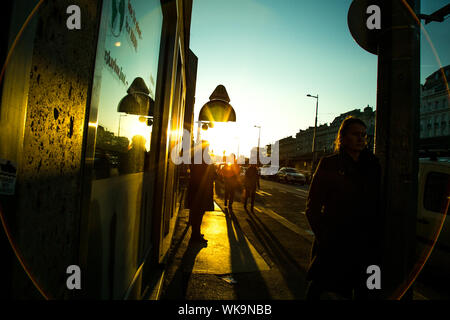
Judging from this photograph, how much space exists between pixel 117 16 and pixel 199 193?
4.08 metres

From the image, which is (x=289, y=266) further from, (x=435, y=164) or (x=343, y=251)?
(x=435, y=164)

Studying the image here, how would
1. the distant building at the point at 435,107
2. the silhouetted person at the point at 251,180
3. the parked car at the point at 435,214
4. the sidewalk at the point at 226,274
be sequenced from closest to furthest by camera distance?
the sidewalk at the point at 226,274 → the parked car at the point at 435,214 → the silhouetted person at the point at 251,180 → the distant building at the point at 435,107

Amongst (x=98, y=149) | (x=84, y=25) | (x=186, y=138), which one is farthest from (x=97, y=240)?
(x=186, y=138)

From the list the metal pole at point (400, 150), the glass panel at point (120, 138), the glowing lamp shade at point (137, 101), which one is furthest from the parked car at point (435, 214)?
the glowing lamp shade at point (137, 101)

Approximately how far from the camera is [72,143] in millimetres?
1055

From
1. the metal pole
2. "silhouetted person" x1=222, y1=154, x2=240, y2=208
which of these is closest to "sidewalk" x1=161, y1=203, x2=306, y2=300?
the metal pole

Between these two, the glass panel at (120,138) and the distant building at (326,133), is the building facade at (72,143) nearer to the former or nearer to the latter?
the glass panel at (120,138)

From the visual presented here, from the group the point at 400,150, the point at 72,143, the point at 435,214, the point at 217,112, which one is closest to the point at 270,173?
the point at 217,112

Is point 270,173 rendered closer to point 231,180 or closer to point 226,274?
point 231,180

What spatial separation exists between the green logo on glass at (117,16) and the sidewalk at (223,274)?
262 cm

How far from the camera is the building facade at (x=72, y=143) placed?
2.35 ft

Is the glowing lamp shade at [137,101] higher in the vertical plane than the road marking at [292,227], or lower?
higher

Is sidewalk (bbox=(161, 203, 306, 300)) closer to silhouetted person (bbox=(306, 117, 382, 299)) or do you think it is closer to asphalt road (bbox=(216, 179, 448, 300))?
asphalt road (bbox=(216, 179, 448, 300))

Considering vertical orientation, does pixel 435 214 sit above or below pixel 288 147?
below
